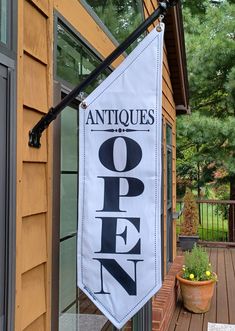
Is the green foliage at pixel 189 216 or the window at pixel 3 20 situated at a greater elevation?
the window at pixel 3 20

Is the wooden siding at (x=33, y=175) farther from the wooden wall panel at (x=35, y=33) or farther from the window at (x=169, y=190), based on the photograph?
the window at (x=169, y=190)

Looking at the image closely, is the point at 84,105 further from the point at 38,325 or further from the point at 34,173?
the point at 38,325

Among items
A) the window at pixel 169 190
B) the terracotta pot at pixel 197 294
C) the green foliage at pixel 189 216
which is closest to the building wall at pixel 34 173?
the terracotta pot at pixel 197 294

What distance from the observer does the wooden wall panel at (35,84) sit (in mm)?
1470

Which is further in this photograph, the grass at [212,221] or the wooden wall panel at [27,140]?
the grass at [212,221]

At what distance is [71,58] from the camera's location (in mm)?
2010

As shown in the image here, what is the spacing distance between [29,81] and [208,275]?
12.5 ft

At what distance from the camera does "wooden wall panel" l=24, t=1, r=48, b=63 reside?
58.6 inches

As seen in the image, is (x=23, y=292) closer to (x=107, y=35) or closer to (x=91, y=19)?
(x=91, y=19)

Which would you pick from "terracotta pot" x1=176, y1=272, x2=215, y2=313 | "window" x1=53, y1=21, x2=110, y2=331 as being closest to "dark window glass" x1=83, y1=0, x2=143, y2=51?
"window" x1=53, y1=21, x2=110, y2=331

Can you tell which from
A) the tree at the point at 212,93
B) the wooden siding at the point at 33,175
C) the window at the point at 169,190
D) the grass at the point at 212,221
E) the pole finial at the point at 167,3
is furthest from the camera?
the grass at the point at 212,221

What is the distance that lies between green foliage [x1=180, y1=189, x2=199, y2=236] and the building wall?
5.53 metres

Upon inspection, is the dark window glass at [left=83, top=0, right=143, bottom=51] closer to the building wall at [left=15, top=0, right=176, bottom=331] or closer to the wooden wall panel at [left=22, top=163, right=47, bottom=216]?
the building wall at [left=15, top=0, right=176, bottom=331]

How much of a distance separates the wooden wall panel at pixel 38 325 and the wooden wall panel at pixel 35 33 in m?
0.96
